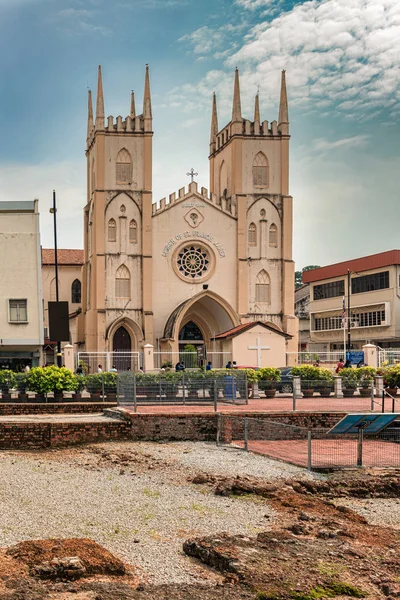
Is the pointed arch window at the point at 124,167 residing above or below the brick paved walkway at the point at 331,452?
above

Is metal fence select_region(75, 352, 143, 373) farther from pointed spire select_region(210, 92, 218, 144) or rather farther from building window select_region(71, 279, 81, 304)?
pointed spire select_region(210, 92, 218, 144)

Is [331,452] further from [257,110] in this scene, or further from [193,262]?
[257,110]

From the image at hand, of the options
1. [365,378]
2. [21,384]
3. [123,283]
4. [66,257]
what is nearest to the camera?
[21,384]

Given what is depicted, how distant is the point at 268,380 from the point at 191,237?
2485 cm

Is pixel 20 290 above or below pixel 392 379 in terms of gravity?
above

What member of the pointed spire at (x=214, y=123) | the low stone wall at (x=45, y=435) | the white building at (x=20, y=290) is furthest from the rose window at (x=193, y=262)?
the low stone wall at (x=45, y=435)

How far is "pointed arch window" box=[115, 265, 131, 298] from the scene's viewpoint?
56188mm

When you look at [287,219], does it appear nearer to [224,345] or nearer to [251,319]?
[251,319]

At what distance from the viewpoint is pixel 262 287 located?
5850 cm

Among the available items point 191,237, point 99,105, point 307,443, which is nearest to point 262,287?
point 191,237

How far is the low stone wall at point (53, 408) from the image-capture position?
94.8 feet

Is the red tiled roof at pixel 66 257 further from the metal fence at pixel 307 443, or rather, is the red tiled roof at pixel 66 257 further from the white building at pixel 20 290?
the metal fence at pixel 307 443

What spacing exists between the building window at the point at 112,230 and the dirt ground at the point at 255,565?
1697 inches

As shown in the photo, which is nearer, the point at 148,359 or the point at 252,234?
the point at 148,359
